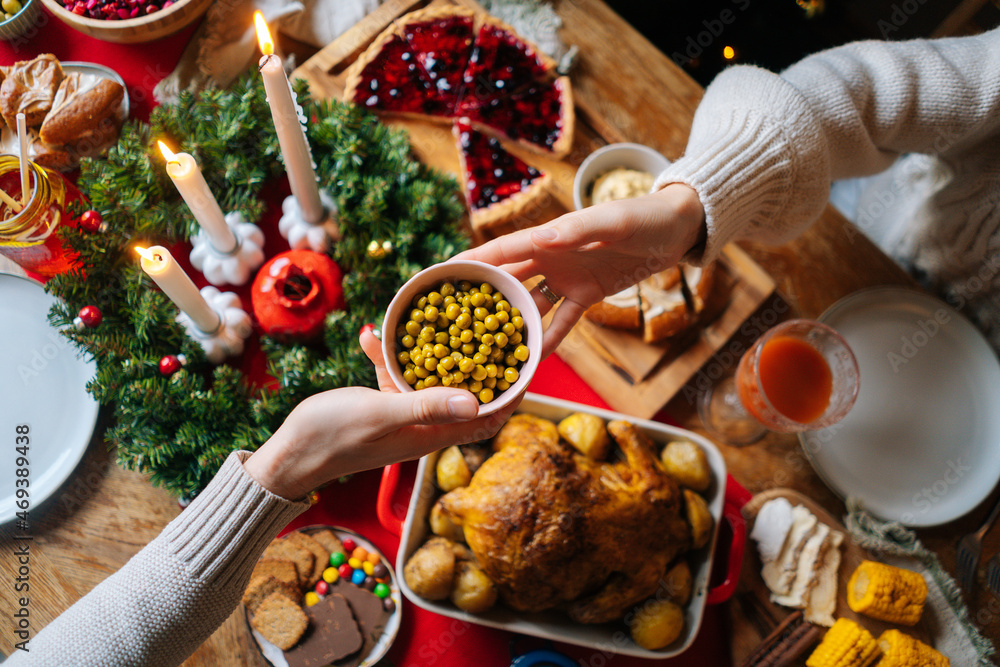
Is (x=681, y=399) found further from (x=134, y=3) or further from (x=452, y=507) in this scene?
(x=134, y=3)

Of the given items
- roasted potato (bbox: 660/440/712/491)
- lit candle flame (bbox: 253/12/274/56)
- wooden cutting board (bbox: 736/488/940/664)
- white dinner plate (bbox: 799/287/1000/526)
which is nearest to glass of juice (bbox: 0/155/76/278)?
lit candle flame (bbox: 253/12/274/56)

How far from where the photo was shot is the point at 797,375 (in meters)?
1.69

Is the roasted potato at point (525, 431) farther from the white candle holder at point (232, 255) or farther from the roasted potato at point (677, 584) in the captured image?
the white candle holder at point (232, 255)

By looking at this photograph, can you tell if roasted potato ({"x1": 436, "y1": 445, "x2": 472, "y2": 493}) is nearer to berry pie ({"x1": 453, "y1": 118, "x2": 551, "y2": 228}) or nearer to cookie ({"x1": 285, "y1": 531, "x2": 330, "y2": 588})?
cookie ({"x1": 285, "y1": 531, "x2": 330, "y2": 588})

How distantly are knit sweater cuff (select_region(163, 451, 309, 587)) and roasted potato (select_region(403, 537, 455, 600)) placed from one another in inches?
14.9

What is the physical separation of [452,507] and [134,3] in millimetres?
1719

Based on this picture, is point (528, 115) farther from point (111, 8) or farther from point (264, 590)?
point (264, 590)

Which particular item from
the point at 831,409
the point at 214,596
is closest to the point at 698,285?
the point at 831,409

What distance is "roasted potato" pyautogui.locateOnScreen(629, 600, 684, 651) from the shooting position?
4.71 ft

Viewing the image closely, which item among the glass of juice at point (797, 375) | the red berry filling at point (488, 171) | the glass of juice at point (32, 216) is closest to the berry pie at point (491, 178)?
the red berry filling at point (488, 171)

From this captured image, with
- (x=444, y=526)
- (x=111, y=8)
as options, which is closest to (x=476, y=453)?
(x=444, y=526)

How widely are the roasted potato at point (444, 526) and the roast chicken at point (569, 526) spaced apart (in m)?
0.02

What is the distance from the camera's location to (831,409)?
1.60 meters

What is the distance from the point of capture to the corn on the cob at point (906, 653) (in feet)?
4.79
